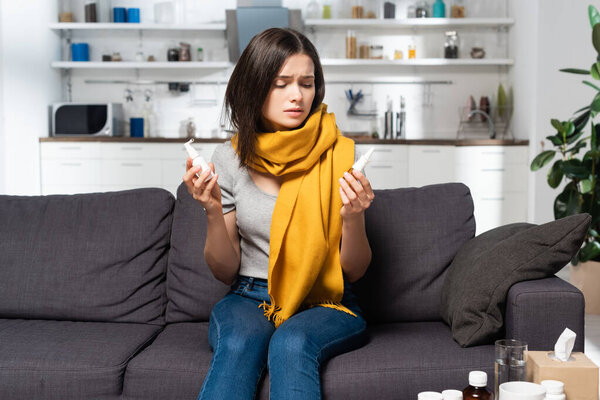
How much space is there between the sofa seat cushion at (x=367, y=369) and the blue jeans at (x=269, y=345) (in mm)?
56

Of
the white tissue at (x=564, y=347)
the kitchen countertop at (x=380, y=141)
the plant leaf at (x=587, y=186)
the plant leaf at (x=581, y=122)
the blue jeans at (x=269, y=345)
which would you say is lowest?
the blue jeans at (x=269, y=345)

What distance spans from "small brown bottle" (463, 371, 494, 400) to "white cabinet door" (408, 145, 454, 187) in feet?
13.6

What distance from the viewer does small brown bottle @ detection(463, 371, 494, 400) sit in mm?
1156

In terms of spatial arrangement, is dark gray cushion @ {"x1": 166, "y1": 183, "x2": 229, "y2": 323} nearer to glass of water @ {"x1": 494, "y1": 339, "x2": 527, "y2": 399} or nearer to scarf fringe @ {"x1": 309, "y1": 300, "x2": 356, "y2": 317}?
scarf fringe @ {"x1": 309, "y1": 300, "x2": 356, "y2": 317}

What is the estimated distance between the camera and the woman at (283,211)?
162cm

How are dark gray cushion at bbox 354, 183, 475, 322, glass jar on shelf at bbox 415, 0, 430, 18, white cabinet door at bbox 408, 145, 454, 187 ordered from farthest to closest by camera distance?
glass jar on shelf at bbox 415, 0, 430, 18 → white cabinet door at bbox 408, 145, 454, 187 → dark gray cushion at bbox 354, 183, 475, 322

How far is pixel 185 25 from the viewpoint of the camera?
575 cm

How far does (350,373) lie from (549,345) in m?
0.50

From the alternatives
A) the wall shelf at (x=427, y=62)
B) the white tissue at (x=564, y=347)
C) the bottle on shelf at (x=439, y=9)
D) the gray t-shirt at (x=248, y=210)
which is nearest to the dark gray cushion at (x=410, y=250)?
the gray t-shirt at (x=248, y=210)

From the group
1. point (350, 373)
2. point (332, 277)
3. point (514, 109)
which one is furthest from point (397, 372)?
point (514, 109)

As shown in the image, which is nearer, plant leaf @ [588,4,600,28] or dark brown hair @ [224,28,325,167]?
dark brown hair @ [224,28,325,167]

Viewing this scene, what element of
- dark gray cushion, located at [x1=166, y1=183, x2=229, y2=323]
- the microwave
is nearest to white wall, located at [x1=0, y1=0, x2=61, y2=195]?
the microwave

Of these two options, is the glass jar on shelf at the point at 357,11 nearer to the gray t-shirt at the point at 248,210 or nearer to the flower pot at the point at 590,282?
the flower pot at the point at 590,282

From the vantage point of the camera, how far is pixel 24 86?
5.25 metres
